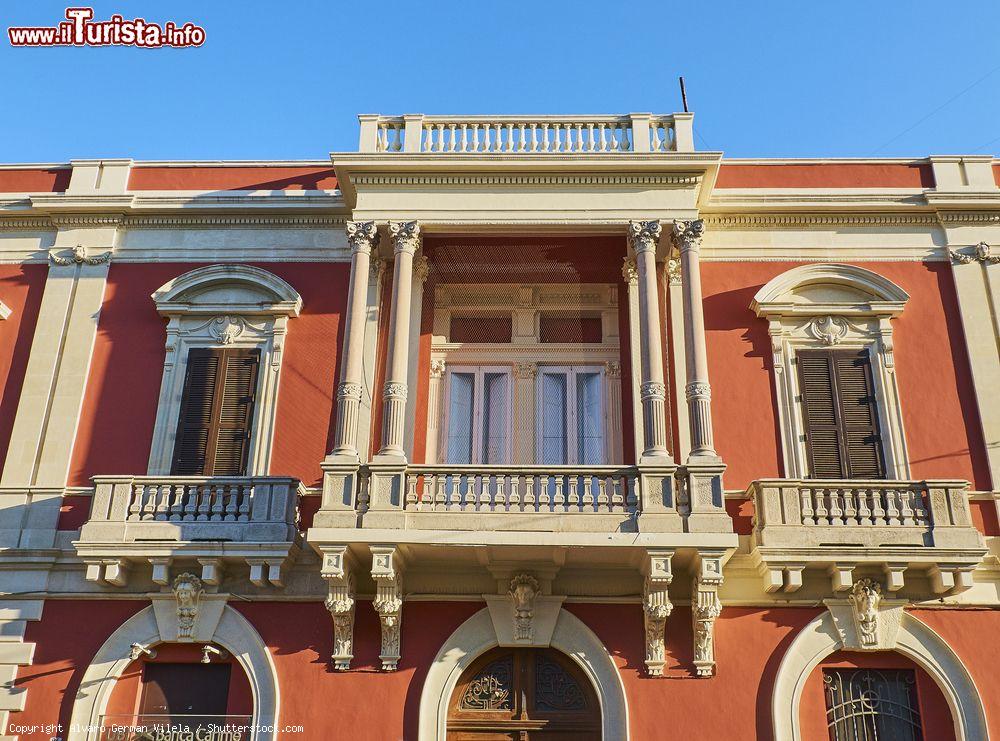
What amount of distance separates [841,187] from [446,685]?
986 centimetres

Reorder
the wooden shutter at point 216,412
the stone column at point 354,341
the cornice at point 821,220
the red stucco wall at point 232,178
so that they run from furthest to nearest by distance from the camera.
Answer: the red stucco wall at point 232,178 < the cornice at point 821,220 < the wooden shutter at point 216,412 < the stone column at point 354,341

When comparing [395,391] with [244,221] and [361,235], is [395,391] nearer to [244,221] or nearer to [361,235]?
[361,235]

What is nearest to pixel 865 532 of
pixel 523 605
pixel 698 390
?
pixel 698 390

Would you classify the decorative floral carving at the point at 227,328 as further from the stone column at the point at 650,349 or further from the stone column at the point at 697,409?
the stone column at the point at 697,409

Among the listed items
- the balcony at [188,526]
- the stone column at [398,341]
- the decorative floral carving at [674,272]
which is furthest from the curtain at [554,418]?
the balcony at [188,526]

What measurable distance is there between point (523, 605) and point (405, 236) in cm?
552

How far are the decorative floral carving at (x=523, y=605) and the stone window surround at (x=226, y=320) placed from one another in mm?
4343

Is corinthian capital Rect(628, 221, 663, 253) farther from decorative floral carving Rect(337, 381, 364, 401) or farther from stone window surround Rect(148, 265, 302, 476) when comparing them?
stone window surround Rect(148, 265, 302, 476)

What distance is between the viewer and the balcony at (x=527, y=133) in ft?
49.6

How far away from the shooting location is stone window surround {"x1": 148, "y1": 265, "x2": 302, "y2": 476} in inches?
573

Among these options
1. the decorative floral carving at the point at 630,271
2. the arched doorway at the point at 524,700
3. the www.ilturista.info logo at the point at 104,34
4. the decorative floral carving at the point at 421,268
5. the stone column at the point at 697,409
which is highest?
the www.ilturista.info logo at the point at 104,34

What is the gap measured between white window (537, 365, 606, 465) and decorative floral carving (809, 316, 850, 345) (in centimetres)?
329

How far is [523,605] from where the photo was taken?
1288 cm

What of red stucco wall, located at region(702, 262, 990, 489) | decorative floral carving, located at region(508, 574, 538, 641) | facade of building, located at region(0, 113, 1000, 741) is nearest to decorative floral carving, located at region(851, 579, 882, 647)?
facade of building, located at region(0, 113, 1000, 741)
